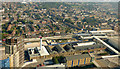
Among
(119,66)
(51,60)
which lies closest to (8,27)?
(51,60)

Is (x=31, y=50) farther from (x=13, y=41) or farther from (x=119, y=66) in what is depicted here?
(x=119, y=66)

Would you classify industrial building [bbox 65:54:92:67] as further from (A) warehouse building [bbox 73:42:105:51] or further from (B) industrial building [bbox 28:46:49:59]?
(B) industrial building [bbox 28:46:49:59]

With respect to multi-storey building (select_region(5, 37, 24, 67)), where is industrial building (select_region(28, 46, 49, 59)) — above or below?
below

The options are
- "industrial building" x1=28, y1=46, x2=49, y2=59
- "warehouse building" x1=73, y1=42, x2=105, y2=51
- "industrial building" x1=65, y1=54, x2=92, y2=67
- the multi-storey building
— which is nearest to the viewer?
the multi-storey building

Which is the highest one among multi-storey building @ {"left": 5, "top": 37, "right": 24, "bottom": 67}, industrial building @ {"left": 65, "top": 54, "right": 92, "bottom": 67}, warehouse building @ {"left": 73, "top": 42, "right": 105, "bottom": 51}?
→ multi-storey building @ {"left": 5, "top": 37, "right": 24, "bottom": 67}

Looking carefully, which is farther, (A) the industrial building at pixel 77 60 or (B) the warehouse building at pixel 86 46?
(B) the warehouse building at pixel 86 46

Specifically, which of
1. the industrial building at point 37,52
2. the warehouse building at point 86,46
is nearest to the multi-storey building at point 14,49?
the industrial building at point 37,52

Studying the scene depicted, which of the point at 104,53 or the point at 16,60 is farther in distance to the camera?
the point at 104,53

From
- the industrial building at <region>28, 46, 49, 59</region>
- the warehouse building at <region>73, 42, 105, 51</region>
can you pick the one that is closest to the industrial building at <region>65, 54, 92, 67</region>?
the warehouse building at <region>73, 42, 105, 51</region>

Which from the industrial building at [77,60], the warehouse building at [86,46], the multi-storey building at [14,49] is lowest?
the industrial building at [77,60]

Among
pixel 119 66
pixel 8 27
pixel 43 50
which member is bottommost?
pixel 119 66

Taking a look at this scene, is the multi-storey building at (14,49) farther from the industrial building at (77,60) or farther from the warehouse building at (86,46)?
the warehouse building at (86,46)
